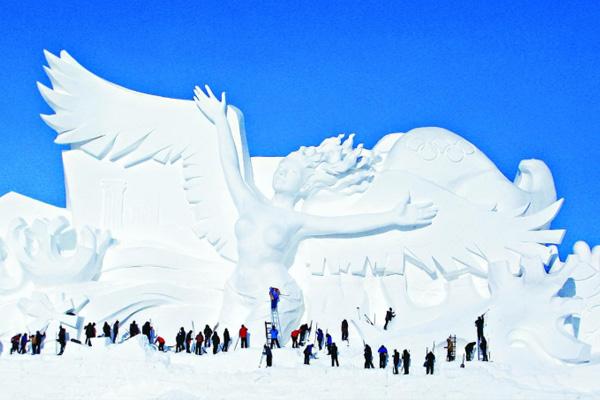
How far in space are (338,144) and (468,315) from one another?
16.4ft

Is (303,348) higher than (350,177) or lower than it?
lower

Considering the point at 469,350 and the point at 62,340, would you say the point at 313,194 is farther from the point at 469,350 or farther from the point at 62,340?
the point at 62,340

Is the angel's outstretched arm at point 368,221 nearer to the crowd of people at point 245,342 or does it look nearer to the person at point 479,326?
the crowd of people at point 245,342

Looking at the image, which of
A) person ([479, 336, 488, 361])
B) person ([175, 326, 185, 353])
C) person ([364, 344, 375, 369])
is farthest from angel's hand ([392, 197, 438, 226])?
person ([175, 326, 185, 353])

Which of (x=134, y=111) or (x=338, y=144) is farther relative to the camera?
(x=134, y=111)

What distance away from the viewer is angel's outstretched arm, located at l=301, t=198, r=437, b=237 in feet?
69.4

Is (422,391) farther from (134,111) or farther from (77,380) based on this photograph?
(134,111)

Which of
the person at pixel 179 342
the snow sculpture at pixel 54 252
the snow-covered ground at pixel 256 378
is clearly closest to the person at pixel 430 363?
the snow-covered ground at pixel 256 378

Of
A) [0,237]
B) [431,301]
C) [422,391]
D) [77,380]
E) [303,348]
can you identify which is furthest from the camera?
[0,237]

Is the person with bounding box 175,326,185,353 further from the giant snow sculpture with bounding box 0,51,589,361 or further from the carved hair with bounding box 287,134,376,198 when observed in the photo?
the carved hair with bounding box 287,134,376,198

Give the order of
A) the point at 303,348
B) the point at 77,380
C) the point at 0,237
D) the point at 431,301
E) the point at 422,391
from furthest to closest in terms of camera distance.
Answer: the point at 0,237, the point at 431,301, the point at 303,348, the point at 77,380, the point at 422,391

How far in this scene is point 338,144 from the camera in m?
21.8

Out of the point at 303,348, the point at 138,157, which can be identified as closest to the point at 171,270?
the point at 138,157

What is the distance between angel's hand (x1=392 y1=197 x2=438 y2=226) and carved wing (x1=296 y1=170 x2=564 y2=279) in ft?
0.67
